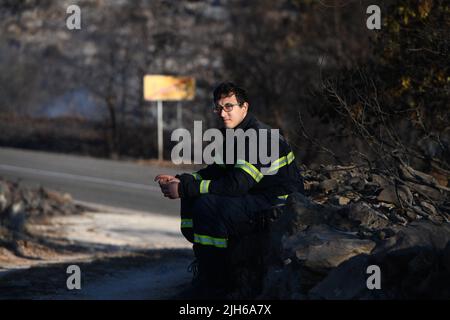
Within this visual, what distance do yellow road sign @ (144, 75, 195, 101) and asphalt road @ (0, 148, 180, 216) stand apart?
7.18 ft

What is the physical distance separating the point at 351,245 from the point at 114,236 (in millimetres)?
9543

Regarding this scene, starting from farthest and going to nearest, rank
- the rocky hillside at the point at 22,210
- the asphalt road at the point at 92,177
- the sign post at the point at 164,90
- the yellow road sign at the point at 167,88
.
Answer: the yellow road sign at the point at 167,88 → the sign post at the point at 164,90 → the asphalt road at the point at 92,177 → the rocky hillside at the point at 22,210

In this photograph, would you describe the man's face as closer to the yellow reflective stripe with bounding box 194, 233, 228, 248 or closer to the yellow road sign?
the yellow reflective stripe with bounding box 194, 233, 228, 248

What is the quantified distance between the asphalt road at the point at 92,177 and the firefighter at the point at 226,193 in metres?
12.7

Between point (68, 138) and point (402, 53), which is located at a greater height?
point (402, 53)

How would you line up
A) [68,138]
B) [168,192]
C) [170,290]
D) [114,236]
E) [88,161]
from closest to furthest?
[168,192], [170,290], [114,236], [88,161], [68,138]

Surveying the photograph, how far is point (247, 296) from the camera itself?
7559mm

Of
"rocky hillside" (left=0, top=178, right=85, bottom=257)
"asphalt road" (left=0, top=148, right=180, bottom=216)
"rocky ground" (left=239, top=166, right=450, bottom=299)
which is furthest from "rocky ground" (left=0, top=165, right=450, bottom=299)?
"asphalt road" (left=0, top=148, right=180, bottom=216)

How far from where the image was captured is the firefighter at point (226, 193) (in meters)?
7.38

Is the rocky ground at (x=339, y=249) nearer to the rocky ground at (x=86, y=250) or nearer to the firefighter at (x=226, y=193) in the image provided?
the rocky ground at (x=86, y=250)

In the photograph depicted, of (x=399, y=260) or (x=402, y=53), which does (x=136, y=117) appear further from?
(x=399, y=260)

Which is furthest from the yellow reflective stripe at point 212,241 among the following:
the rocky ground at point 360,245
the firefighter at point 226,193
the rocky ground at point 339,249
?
the rocky ground at point 360,245
